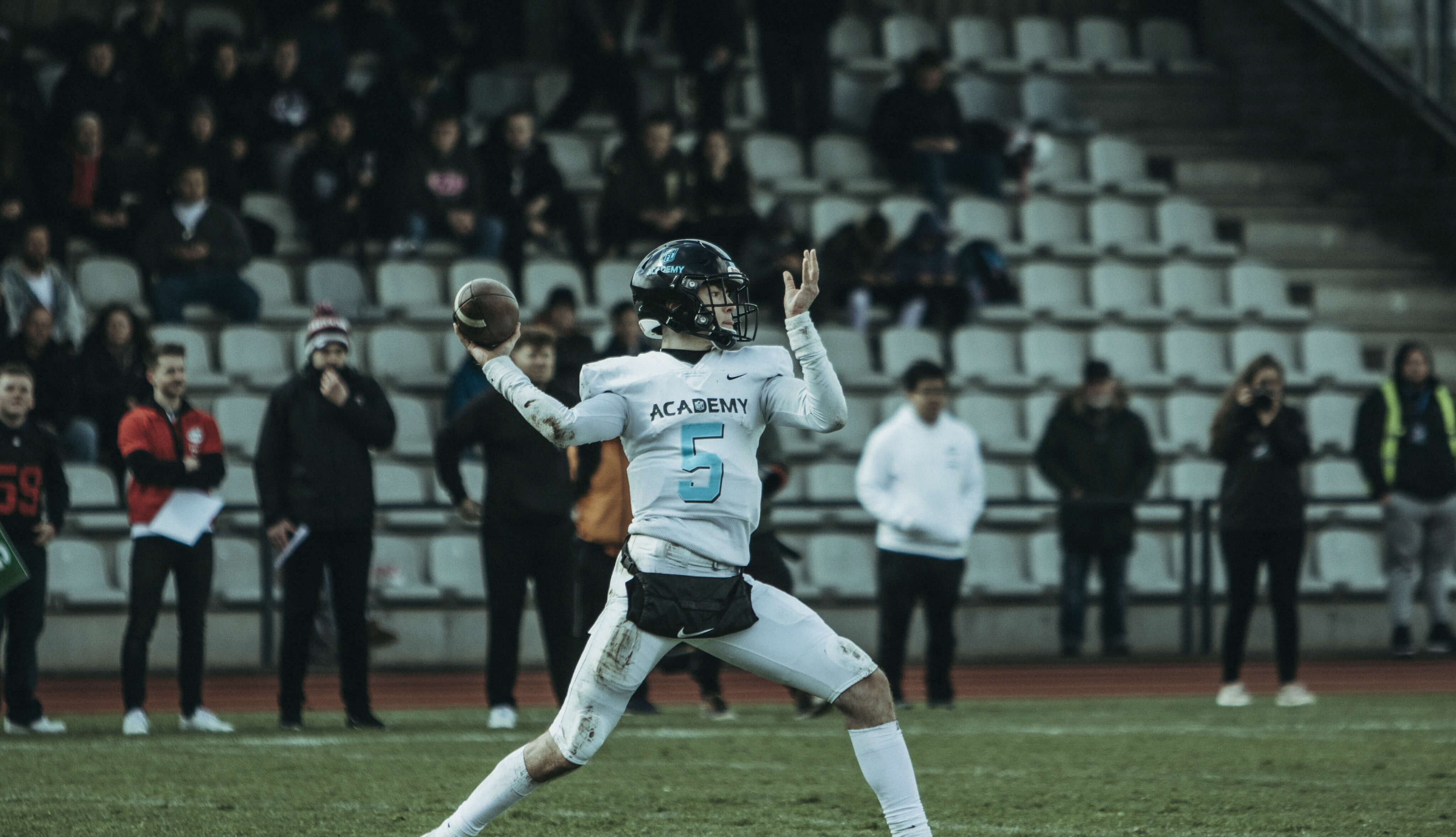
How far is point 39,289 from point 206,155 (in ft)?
6.33

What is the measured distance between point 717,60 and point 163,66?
4492 millimetres

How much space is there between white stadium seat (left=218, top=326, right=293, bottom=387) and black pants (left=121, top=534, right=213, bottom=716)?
177 inches

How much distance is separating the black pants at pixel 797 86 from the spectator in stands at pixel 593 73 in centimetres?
122

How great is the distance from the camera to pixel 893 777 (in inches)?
196

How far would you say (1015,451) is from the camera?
14.3 m

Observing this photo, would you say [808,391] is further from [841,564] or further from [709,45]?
[709,45]

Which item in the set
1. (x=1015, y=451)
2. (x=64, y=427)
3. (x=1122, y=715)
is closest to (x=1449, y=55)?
(x=1015, y=451)

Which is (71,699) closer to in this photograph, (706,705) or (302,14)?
(706,705)

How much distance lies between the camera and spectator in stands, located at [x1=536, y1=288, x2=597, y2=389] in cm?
1046

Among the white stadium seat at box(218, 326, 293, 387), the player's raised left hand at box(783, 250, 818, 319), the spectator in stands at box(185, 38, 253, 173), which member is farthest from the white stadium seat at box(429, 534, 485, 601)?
the player's raised left hand at box(783, 250, 818, 319)

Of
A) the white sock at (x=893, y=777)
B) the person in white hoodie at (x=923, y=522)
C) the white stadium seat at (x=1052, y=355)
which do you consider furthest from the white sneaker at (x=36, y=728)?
the white stadium seat at (x=1052, y=355)

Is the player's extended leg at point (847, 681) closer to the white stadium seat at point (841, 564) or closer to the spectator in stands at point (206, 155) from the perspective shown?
the white stadium seat at point (841, 564)

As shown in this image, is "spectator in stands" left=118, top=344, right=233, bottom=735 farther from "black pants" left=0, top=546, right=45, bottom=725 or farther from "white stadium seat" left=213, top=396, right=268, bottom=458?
"white stadium seat" left=213, top=396, right=268, bottom=458

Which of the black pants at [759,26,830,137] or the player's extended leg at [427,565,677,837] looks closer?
the player's extended leg at [427,565,677,837]
